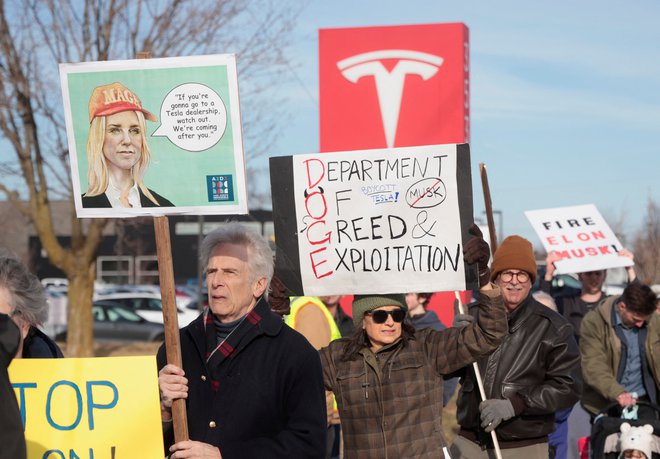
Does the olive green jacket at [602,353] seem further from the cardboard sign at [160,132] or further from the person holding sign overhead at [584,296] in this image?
the cardboard sign at [160,132]

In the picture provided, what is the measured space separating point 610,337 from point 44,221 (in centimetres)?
1162

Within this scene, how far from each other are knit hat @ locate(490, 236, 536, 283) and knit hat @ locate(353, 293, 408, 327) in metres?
1.13

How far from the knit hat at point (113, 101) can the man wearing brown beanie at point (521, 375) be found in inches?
105

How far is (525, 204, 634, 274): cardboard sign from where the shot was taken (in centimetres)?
900

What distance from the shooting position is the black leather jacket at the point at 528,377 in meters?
6.05

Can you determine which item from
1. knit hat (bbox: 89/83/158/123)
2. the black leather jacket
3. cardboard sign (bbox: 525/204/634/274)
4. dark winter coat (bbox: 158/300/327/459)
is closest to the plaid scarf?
dark winter coat (bbox: 158/300/327/459)

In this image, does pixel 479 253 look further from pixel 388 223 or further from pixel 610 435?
pixel 610 435

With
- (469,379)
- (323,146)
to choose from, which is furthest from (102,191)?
(323,146)

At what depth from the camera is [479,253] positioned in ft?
16.5

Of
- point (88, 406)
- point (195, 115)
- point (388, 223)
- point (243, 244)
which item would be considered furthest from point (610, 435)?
point (195, 115)

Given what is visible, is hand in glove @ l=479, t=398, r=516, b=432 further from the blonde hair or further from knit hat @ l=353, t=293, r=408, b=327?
the blonde hair

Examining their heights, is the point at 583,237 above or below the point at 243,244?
below

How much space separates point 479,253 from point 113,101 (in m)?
1.91

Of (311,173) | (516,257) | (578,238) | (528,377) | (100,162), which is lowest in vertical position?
(528,377)
